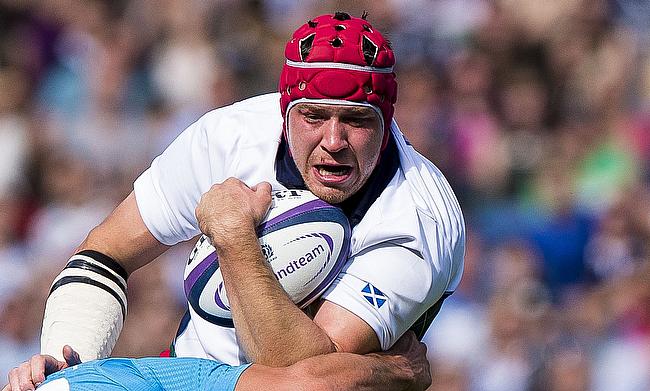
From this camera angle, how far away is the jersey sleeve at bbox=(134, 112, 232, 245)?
172 inches

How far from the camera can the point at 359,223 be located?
4.10m

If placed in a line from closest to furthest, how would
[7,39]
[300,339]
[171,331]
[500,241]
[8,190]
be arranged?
[300,339] < [171,331] < [500,241] < [8,190] < [7,39]

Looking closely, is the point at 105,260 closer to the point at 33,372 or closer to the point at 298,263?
the point at 33,372

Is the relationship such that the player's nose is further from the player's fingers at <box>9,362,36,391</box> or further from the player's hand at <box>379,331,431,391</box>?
the player's fingers at <box>9,362,36,391</box>

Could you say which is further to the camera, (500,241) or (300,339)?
(500,241)

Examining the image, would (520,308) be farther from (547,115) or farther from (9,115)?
(9,115)

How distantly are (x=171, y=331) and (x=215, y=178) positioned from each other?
3029mm

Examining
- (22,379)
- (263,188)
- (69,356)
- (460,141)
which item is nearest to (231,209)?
(263,188)

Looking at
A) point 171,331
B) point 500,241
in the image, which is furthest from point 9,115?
point 500,241

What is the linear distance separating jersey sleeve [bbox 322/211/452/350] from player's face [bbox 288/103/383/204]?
0.23m

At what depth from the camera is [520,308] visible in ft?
24.8

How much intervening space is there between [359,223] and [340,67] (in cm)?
53

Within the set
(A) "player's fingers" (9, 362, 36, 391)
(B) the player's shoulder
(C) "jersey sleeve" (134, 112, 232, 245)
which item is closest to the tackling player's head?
(B) the player's shoulder

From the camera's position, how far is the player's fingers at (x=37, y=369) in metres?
3.78
